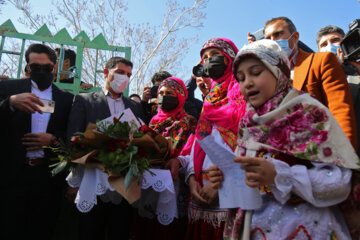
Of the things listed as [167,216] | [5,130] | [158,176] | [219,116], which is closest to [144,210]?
[167,216]

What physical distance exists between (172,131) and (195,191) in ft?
3.33

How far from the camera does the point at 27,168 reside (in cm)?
290

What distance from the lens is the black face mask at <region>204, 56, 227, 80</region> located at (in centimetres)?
267

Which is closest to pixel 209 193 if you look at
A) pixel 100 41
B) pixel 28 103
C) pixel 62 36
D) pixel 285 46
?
pixel 285 46

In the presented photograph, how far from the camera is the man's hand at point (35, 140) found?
114 inches

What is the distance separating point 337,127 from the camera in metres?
1.41

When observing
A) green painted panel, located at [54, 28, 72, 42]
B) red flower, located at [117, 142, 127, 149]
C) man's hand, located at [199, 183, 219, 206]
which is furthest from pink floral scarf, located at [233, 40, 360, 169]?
green painted panel, located at [54, 28, 72, 42]

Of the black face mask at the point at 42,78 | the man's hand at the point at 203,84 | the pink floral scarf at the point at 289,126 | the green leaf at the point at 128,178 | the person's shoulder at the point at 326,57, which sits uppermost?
the man's hand at the point at 203,84

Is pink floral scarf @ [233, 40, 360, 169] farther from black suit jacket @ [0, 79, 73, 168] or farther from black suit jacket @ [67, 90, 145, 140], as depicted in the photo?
black suit jacket @ [0, 79, 73, 168]

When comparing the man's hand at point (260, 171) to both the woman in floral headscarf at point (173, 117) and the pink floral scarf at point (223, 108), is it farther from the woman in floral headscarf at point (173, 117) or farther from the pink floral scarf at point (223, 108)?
the woman in floral headscarf at point (173, 117)

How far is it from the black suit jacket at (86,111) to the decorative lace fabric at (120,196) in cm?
70

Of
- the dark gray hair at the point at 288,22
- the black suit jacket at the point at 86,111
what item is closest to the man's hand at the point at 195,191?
the black suit jacket at the point at 86,111

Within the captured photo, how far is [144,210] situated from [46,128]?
1.39m

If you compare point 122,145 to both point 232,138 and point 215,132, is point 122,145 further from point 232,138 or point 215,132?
point 232,138
